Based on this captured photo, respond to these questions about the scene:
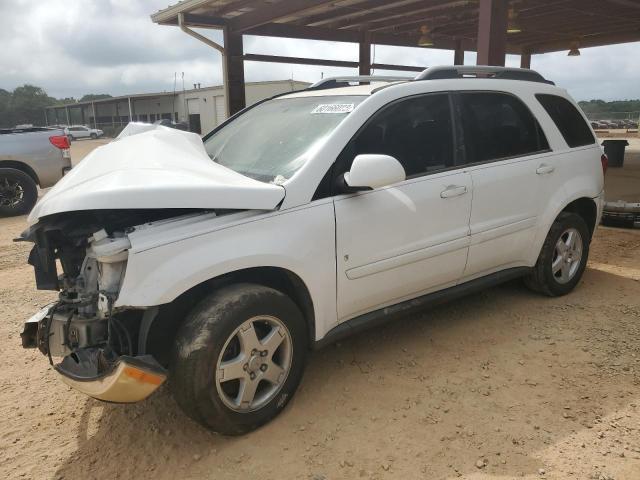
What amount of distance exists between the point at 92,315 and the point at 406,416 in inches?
67.6

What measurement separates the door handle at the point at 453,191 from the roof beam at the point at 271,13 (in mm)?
6131

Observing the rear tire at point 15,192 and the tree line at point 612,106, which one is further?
the tree line at point 612,106

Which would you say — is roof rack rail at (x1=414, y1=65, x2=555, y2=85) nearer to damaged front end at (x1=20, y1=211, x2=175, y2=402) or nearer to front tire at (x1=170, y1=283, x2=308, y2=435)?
front tire at (x1=170, y1=283, x2=308, y2=435)

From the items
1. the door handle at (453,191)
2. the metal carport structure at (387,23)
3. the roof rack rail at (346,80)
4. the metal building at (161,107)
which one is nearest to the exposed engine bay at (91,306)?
the door handle at (453,191)

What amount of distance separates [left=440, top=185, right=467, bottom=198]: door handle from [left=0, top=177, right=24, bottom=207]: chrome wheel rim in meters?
8.17

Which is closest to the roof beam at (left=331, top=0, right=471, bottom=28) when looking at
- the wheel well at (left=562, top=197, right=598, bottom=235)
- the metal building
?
the wheel well at (left=562, top=197, right=598, bottom=235)

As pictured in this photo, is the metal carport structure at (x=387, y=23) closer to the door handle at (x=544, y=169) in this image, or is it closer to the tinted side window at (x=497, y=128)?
the tinted side window at (x=497, y=128)

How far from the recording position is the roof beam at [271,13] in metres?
8.70

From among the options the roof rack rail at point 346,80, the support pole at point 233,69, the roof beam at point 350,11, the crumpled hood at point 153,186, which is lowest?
the crumpled hood at point 153,186

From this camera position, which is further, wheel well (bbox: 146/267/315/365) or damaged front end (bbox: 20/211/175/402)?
wheel well (bbox: 146/267/315/365)

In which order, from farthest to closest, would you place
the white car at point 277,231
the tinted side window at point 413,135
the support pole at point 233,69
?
the support pole at point 233,69, the tinted side window at point 413,135, the white car at point 277,231

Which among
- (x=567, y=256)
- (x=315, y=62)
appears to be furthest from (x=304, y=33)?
(x=567, y=256)

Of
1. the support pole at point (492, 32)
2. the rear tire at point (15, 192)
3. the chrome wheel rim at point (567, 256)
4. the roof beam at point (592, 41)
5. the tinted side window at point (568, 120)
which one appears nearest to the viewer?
the tinted side window at point (568, 120)

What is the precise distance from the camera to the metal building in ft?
115
